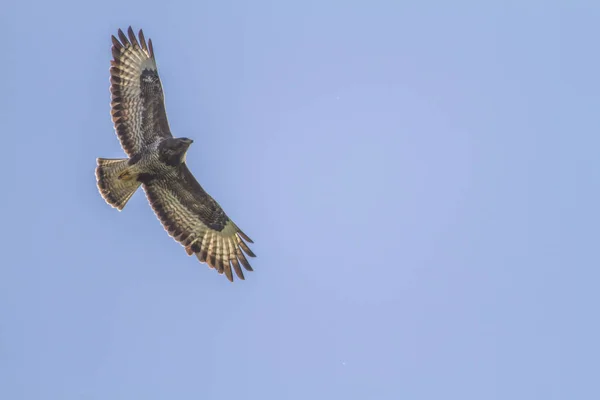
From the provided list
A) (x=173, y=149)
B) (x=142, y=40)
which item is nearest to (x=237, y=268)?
(x=173, y=149)

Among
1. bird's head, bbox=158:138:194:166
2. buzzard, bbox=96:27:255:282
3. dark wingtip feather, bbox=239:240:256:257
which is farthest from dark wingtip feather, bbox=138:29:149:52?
dark wingtip feather, bbox=239:240:256:257

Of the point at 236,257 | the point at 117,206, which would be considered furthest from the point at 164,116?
the point at 236,257

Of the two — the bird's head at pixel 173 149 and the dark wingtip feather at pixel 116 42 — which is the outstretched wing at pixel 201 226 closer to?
the bird's head at pixel 173 149

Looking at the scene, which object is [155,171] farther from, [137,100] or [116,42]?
[116,42]

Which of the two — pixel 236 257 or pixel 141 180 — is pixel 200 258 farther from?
pixel 141 180

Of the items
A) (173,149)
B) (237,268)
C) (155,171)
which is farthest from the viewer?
(237,268)

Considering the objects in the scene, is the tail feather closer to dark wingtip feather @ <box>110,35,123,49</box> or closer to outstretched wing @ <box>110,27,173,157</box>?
outstretched wing @ <box>110,27,173,157</box>

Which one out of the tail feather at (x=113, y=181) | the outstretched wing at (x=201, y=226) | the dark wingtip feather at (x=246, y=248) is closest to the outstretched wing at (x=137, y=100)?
the tail feather at (x=113, y=181)
